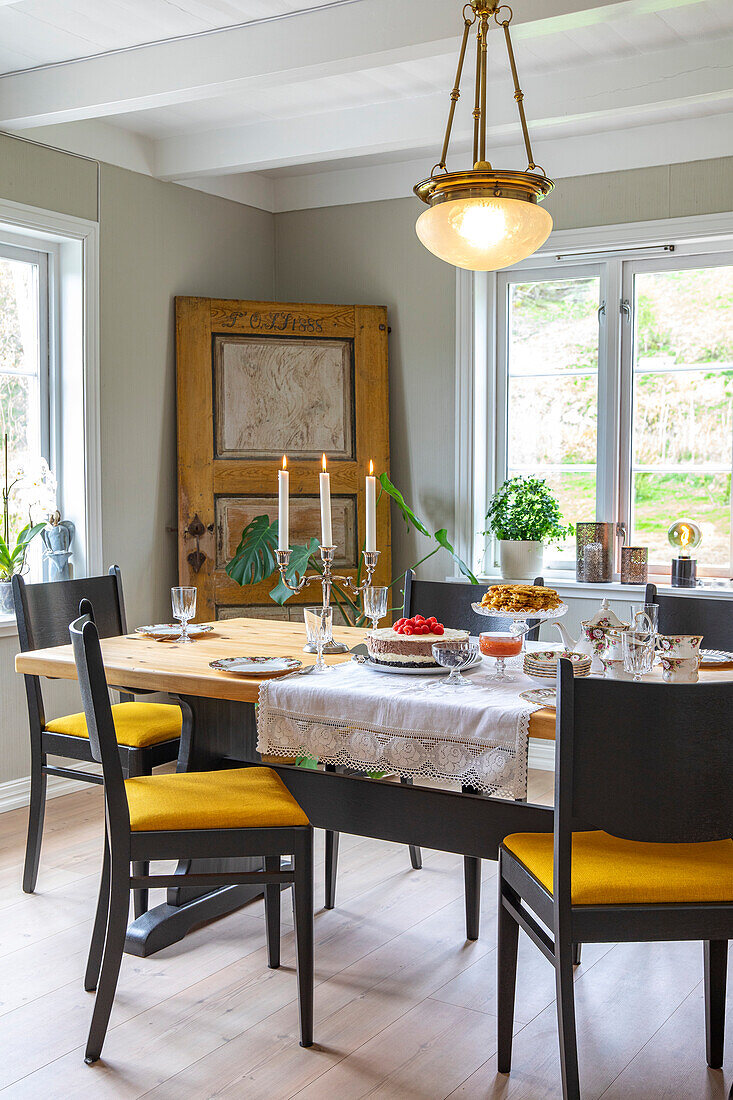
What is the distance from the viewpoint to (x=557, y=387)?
4.47 meters

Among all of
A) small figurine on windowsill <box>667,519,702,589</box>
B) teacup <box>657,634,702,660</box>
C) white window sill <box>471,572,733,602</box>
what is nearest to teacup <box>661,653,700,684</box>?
teacup <box>657,634,702,660</box>

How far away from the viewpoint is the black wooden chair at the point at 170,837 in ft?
6.95

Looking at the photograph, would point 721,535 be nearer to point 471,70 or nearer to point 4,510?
point 471,70

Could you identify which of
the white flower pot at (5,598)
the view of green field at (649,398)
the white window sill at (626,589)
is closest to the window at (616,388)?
the view of green field at (649,398)

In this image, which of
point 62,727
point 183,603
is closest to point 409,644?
point 183,603

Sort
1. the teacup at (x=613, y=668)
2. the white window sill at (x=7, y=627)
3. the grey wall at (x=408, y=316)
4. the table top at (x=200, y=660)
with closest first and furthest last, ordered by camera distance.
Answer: the teacup at (x=613, y=668)
the table top at (x=200, y=660)
the white window sill at (x=7, y=627)
the grey wall at (x=408, y=316)

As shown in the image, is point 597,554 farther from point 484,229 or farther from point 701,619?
point 484,229

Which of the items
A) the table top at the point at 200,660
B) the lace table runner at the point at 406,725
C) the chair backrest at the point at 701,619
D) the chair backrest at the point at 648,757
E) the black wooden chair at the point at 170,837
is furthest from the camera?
the chair backrest at the point at 701,619

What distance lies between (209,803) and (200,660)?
Answer: 1.55 feet

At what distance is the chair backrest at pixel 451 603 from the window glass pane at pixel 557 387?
4.46 ft

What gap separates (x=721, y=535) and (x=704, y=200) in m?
1.32

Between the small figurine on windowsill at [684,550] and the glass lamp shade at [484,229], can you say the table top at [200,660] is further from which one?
the small figurine on windowsill at [684,550]

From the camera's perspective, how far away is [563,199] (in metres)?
4.26

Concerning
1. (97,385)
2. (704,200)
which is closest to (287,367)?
(97,385)
